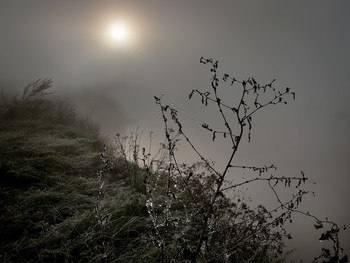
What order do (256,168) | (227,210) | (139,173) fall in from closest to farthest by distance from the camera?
(256,168) → (227,210) → (139,173)

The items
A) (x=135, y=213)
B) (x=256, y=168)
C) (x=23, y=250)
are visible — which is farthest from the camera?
(x=135, y=213)

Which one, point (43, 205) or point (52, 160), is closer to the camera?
point (43, 205)

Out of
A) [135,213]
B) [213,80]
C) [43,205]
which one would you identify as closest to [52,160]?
[43,205]

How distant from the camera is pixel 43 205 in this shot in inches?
143

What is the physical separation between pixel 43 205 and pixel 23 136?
11.4ft

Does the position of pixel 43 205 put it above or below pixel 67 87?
below

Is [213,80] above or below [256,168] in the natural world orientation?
above

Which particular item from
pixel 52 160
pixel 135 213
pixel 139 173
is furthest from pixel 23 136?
pixel 135 213

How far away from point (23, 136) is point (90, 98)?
7.55 meters

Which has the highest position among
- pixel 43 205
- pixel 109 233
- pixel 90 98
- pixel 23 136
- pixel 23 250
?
pixel 90 98

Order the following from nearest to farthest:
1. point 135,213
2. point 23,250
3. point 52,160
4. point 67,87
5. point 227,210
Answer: point 23,250, point 135,213, point 227,210, point 52,160, point 67,87

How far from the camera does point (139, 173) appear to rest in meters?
6.20

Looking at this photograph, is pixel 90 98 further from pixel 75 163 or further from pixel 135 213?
pixel 135 213

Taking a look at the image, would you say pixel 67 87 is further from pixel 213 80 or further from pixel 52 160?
Answer: pixel 213 80
